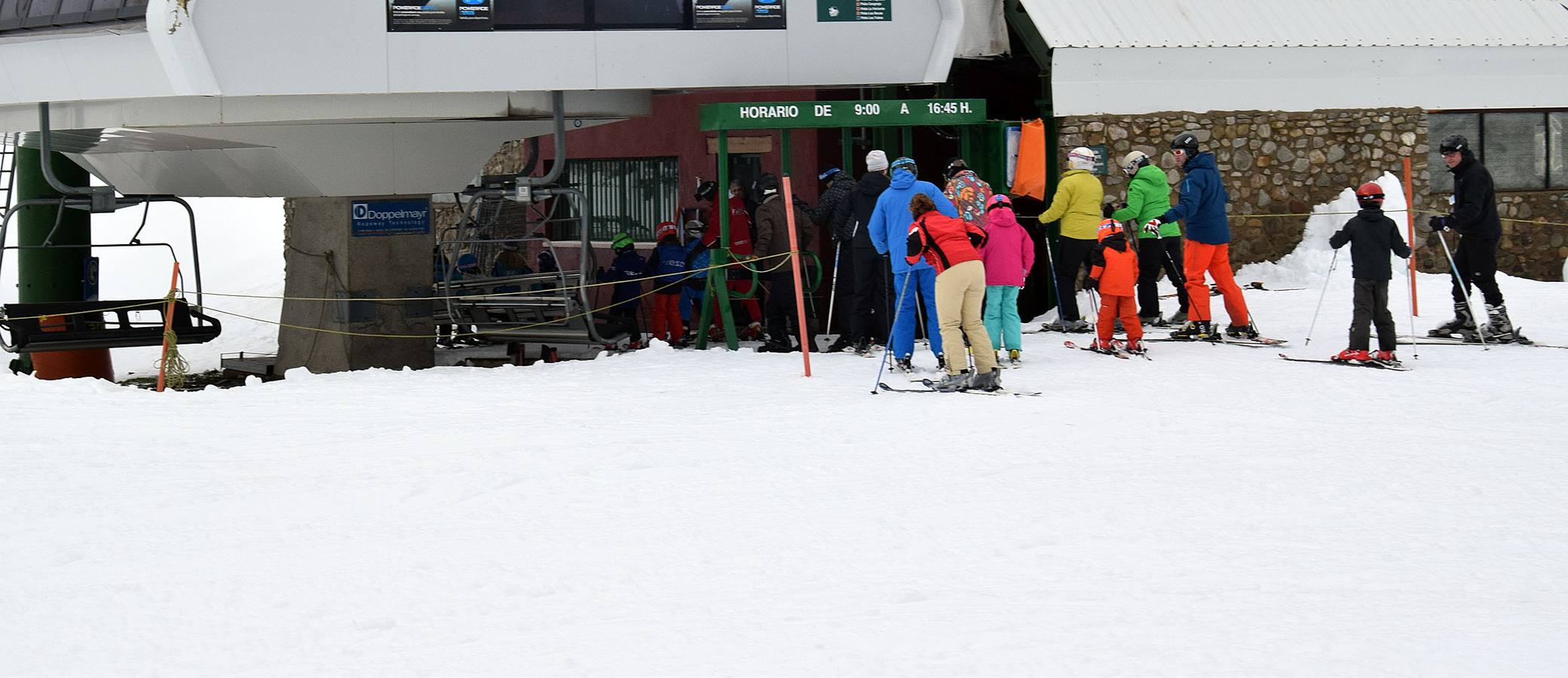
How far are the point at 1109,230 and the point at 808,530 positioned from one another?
18.5 ft

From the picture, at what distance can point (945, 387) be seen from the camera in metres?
10.4

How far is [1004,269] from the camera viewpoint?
11.5 meters

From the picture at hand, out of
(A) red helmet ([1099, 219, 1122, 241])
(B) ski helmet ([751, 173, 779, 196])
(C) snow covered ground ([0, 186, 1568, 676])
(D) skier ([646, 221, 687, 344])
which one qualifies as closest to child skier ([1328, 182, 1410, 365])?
(C) snow covered ground ([0, 186, 1568, 676])

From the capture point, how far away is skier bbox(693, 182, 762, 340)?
1378 cm

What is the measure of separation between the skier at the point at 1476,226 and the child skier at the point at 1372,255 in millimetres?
1385

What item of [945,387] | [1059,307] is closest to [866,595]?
[945,387]

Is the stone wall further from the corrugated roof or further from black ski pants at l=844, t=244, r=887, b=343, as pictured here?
black ski pants at l=844, t=244, r=887, b=343

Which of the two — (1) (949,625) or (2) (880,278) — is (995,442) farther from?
(2) (880,278)

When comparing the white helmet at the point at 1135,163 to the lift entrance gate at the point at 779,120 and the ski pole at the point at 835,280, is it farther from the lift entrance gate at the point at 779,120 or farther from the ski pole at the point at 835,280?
the ski pole at the point at 835,280

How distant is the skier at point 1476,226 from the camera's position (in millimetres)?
12195

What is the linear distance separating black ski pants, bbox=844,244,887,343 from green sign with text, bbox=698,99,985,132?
1161 millimetres

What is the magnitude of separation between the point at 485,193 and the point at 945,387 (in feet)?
17.4

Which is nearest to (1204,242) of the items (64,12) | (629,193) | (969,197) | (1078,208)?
(1078,208)

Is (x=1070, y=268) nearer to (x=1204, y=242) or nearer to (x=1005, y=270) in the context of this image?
(x=1204, y=242)
